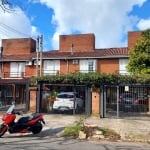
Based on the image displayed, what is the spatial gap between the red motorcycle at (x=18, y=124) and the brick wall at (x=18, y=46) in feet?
111

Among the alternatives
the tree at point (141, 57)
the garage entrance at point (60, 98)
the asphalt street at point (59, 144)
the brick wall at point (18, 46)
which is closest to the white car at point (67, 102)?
the garage entrance at point (60, 98)

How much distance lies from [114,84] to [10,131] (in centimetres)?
919

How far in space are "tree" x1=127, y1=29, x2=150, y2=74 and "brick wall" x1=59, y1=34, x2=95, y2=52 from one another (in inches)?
624

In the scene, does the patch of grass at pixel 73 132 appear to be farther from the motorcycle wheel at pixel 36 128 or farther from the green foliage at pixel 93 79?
the green foliage at pixel 93 79

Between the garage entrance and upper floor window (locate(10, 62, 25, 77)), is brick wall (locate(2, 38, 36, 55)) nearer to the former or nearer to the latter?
upper floor window (locate(10, 62, 25, 77))

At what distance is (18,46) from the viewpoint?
48.0m

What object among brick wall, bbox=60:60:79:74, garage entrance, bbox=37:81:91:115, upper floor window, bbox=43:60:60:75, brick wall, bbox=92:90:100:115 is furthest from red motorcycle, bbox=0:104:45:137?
upper floor window, bbox=43:60:60:75

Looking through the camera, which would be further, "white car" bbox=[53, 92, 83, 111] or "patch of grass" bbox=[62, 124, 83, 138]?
"white car" bbox=[53, 92, 83, 111]

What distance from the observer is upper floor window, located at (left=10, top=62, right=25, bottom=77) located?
4147 centimetres

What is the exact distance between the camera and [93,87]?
69.9 feet

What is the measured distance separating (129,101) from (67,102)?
4.55 m

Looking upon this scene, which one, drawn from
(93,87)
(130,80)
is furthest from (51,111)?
(130,80)

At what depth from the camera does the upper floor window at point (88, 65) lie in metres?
38.3

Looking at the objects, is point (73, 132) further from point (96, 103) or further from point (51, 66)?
point (51, 66)
